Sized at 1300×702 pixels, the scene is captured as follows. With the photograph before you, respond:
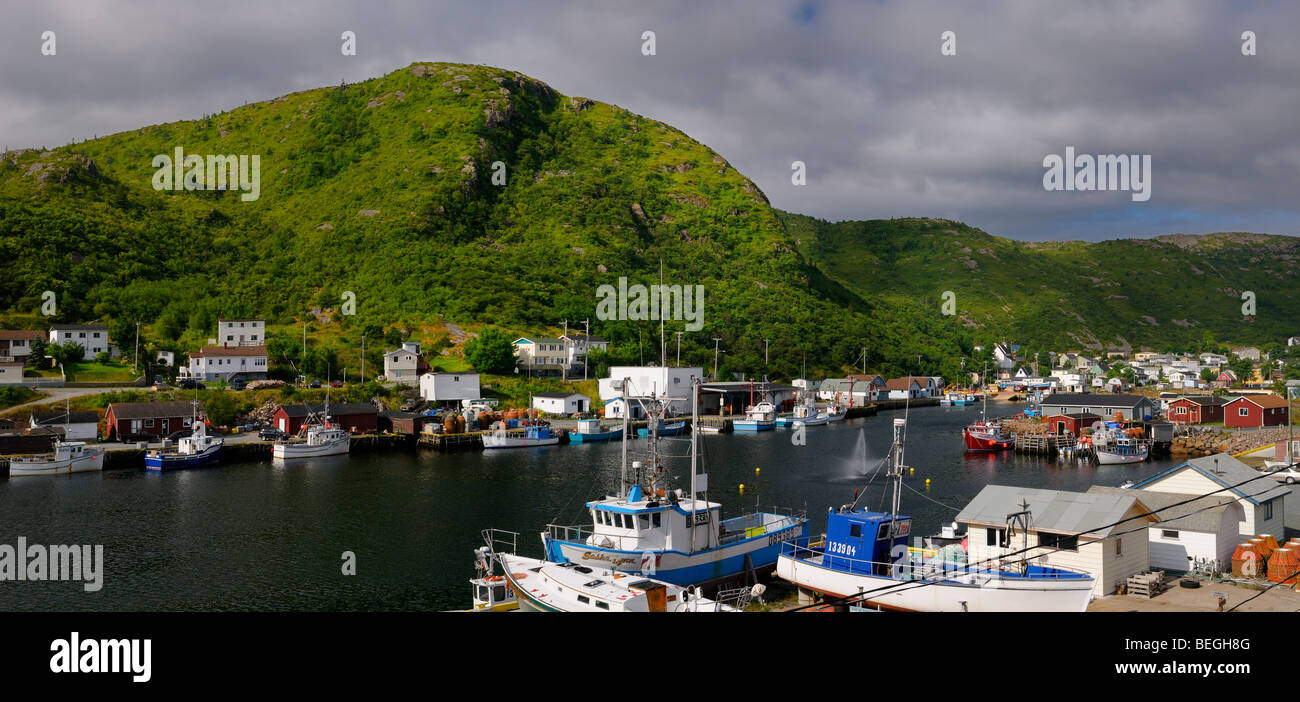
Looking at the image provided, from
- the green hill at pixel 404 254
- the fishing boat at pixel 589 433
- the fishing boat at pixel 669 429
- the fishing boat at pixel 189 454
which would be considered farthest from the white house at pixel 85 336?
the fishing boat at pixel 669 429

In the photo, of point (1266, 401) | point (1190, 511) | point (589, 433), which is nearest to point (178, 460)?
point (589, 433)

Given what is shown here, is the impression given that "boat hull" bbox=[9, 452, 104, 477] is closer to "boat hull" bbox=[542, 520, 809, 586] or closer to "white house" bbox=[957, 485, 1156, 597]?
"boat hull" bbox=[542, 520, 809, 586]

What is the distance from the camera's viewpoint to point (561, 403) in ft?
297

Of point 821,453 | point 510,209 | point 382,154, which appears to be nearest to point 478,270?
point 510,209

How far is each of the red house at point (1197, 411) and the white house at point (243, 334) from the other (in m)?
106

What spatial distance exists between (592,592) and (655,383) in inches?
2917

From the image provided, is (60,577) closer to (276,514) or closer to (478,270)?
(276,514)

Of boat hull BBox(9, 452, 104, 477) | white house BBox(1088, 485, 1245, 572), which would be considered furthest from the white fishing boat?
boat hull BBox(9, 452, 104, 477)

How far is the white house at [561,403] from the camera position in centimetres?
9025

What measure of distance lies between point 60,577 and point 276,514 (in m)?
11.8

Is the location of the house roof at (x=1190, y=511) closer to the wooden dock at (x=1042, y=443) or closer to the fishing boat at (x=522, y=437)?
the wooden dock at (x=1042, y=443)

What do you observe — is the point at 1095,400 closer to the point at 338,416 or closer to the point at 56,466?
the point at 338,416

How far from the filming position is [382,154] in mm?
185000
